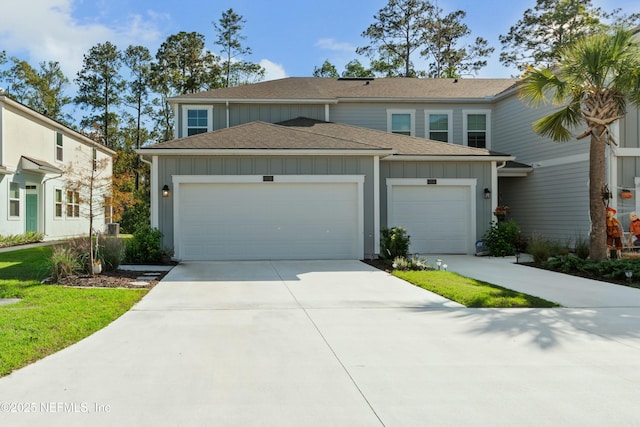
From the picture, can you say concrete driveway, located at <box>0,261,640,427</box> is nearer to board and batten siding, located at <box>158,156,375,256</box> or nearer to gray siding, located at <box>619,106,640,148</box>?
board and batten siding, located at <box>158,156,375,256</box>

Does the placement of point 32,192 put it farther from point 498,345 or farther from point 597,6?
point 597,6

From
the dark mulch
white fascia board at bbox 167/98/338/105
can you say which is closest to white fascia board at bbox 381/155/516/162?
white fascia board at bbox 167/98/338/105

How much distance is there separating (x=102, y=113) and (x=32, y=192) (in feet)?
57.8

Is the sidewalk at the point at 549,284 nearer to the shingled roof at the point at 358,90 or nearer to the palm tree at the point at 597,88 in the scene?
the palm tree at the point at 597,88

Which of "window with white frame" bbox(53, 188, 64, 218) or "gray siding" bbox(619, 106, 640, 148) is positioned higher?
"gray siding" bbox(619, 106, 640, 148)

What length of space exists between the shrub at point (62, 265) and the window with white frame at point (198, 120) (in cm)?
878

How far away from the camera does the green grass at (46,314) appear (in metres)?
4.75

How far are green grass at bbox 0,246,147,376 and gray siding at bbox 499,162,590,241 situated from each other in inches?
485

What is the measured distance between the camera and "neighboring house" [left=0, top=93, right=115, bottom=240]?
16828 mm

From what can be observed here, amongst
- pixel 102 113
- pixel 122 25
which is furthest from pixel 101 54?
pixel 122 25

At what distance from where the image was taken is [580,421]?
3.32 m

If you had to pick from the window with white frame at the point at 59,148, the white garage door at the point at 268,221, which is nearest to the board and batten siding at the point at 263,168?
the white garage door at the point at 268,221

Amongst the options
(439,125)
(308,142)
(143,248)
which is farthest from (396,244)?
(439,125)

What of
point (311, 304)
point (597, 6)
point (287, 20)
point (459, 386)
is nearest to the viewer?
point (459, 386)
